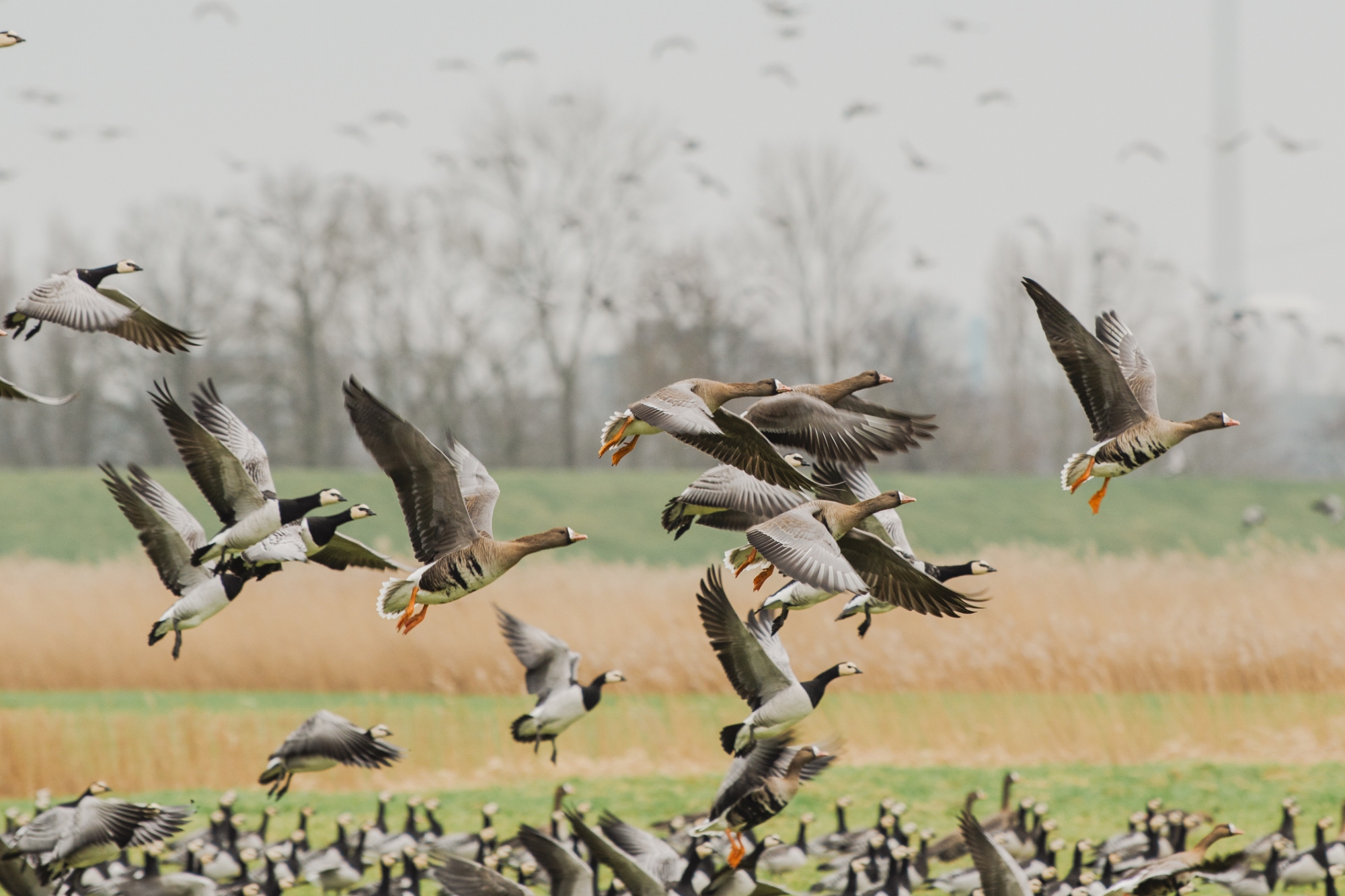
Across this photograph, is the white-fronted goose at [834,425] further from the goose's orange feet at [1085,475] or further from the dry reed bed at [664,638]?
the dry reed bed at [664,638]

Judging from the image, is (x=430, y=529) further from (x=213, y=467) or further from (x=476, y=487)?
(x=476, y=487)

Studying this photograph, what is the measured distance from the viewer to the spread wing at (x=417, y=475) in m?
4.11

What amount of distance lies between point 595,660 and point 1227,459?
2092 inches

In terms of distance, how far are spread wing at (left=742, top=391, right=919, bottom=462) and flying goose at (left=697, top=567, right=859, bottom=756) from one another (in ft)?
2.00

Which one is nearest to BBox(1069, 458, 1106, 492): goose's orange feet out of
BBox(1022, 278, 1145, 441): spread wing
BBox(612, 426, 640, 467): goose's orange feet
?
BBox(1022, 278, 1145, 441): spread wing

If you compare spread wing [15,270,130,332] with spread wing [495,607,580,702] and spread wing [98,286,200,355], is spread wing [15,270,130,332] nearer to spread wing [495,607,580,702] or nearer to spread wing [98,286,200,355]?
spread wing [98,286,200,355]

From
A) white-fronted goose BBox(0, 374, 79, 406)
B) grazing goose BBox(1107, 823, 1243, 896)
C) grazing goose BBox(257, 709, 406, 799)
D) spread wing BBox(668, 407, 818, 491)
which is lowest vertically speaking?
grazing goose BBox(1107, 823, 1243, 896)

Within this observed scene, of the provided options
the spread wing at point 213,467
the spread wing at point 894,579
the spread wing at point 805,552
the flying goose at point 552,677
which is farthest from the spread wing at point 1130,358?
the flying goose at point 552,677

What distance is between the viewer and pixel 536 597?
21062 millimetres

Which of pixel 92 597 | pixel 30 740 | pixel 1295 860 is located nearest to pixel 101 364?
pixel 92 597

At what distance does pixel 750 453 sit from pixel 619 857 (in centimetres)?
310

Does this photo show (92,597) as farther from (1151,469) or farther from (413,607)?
(1151,469)

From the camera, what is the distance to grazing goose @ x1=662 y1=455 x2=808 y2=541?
462cm

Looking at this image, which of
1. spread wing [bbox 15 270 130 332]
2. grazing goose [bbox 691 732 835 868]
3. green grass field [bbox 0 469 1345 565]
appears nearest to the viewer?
spread wing [bbox 15 270 130 332]
